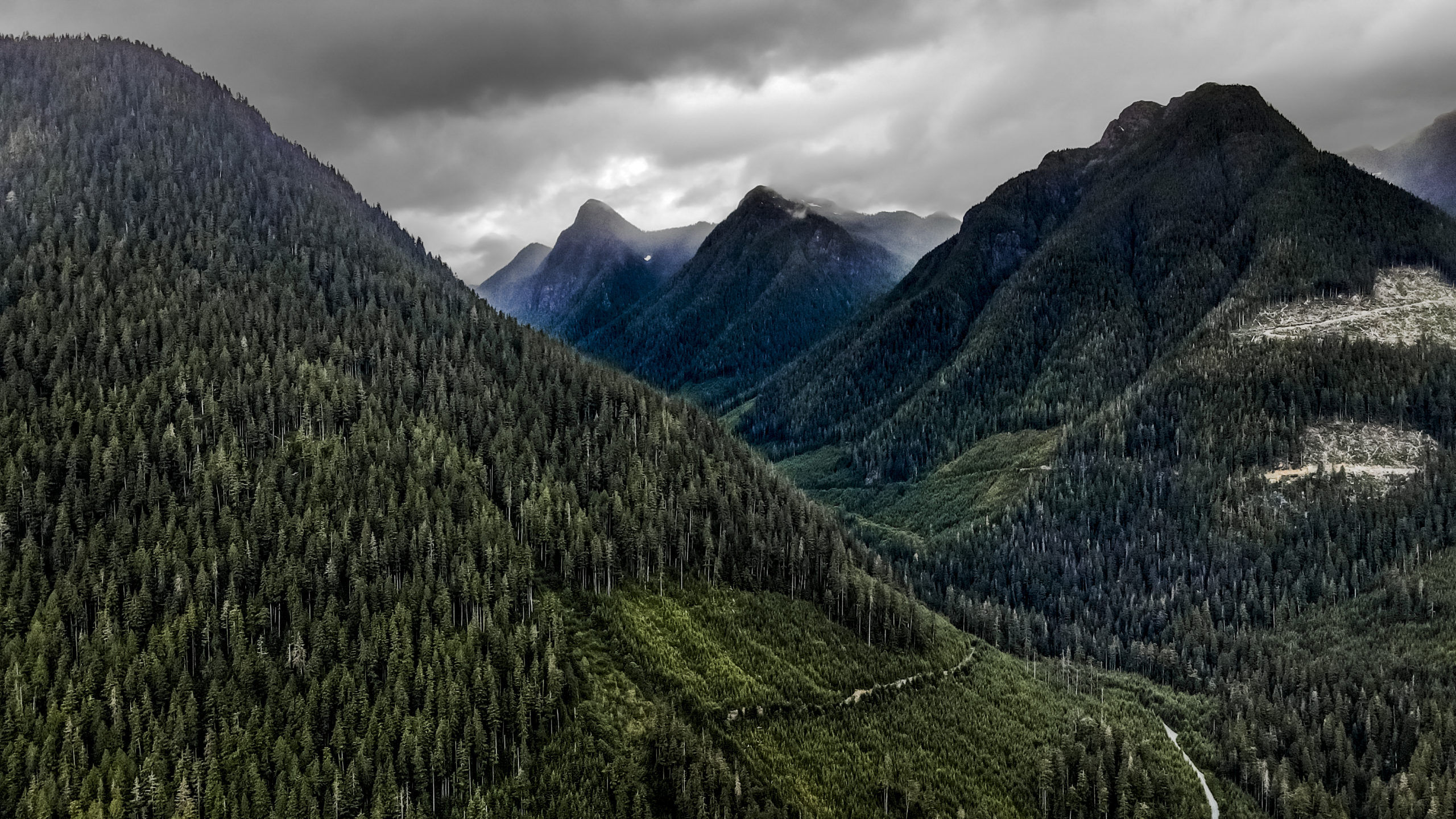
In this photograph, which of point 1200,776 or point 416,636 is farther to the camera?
point 1200,776

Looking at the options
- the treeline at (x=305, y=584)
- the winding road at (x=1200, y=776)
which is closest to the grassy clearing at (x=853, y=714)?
the winding road at (x=1200, y=776)

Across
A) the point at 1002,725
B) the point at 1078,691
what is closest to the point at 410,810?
the point at 1002,725

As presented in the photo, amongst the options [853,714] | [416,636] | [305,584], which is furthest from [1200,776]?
[305,584]

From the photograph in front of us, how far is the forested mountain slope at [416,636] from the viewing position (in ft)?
402

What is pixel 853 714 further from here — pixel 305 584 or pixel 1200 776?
pixel 305 584

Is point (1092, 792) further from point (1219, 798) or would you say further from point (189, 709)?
point (189, 709)

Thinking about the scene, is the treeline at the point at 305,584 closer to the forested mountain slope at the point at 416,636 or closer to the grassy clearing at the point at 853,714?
the forested mountain slope at the point at 416,636

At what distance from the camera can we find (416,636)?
14312 centimetres

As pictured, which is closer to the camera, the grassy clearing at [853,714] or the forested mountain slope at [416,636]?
the forested mountain slope at [416,636]

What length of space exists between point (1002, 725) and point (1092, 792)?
1943 cm

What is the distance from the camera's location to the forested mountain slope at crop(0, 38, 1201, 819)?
12262cm

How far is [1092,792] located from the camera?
487 ft

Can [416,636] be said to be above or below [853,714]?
above

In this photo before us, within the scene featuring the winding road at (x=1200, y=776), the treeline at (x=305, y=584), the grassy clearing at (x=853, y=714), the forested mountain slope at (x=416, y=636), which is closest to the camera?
the treeline at (x=305, y=584)
